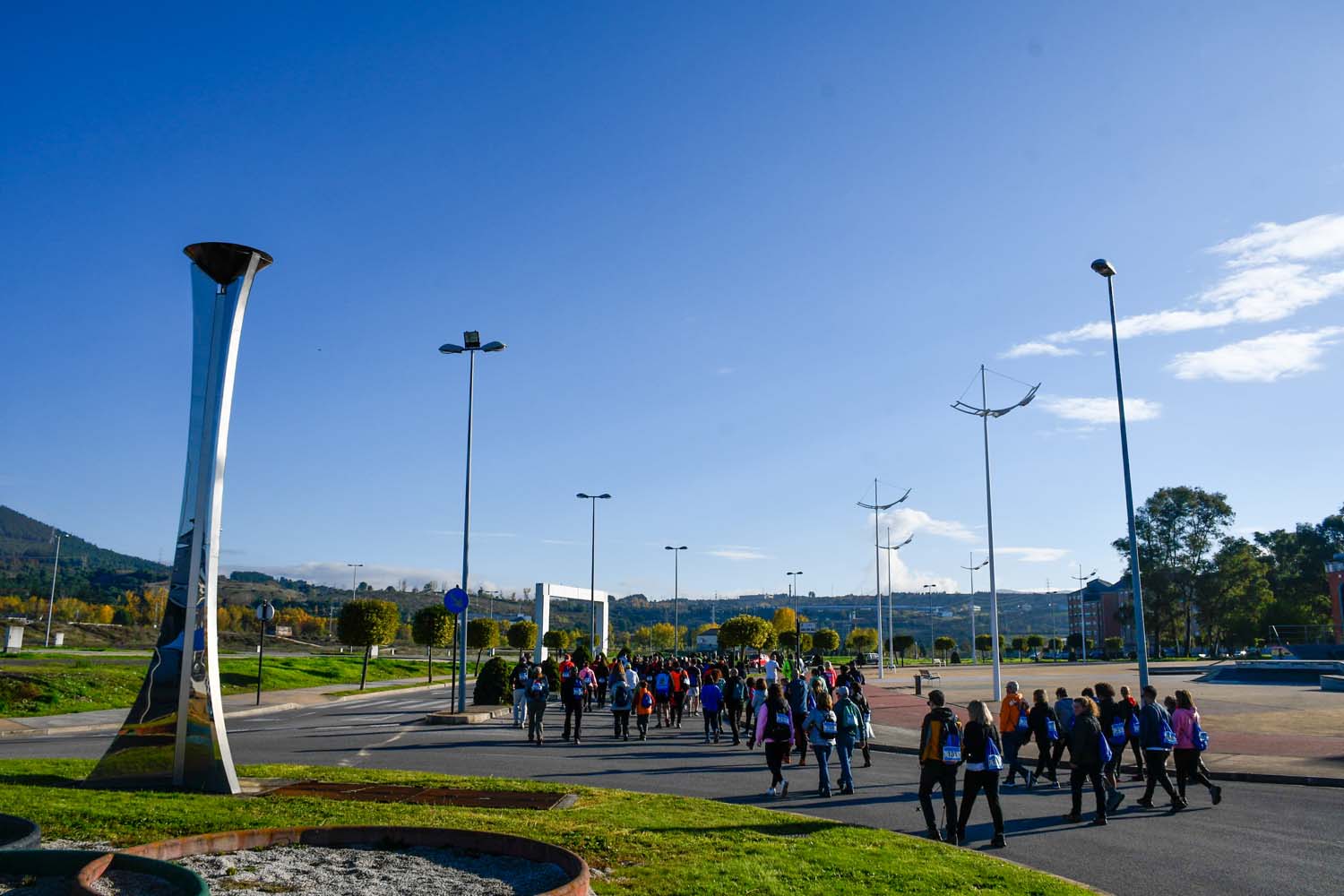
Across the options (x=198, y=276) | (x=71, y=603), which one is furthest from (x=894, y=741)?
(x=71, y=603)

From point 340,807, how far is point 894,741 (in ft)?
46.3

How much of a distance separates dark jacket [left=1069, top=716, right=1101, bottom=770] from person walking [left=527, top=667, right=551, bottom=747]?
35.3 feet

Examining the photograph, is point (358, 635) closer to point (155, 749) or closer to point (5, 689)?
point (5, 689)

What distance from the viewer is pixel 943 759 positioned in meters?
9.98

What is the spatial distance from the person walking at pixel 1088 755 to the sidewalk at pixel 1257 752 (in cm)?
615

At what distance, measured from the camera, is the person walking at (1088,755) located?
11305mm

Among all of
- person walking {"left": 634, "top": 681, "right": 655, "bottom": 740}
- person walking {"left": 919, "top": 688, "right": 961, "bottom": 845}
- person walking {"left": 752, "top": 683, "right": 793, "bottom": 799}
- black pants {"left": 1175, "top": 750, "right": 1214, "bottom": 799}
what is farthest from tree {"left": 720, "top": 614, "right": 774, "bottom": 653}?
person walking {"left": 919, "top": 688, "right": 961, "bottom": 845}

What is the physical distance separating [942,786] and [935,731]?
635mm

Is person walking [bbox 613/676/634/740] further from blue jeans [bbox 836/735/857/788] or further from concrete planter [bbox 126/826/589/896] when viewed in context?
concrete planter [bbox 126/826/589/896]

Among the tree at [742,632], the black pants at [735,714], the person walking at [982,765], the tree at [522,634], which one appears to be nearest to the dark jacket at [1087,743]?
the person walking at [982,765]

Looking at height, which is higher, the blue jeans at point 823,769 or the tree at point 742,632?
the tree at point 742,632

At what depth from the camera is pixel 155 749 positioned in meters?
11.3

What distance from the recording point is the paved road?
8.92 metres

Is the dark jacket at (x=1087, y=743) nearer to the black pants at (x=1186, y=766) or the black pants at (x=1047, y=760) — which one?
the black pants at (x=1186, y=766)
